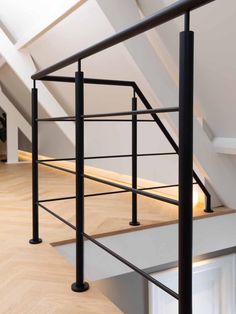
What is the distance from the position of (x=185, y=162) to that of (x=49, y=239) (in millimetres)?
1166

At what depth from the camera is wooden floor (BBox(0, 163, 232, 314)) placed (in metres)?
1.14

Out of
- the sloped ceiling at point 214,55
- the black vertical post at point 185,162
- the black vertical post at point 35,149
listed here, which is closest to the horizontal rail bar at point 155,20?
the black vertical post at point 185,162

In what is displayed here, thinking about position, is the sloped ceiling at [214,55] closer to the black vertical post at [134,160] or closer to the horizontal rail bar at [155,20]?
the black vertical post at [134,160]

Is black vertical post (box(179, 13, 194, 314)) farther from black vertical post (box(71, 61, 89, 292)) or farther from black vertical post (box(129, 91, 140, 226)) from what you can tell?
black vertical post (box(129, 91, 140, 226))

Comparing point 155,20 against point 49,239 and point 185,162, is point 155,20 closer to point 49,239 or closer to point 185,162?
point 185,162

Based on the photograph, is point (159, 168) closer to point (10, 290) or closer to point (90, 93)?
point (90, 93)

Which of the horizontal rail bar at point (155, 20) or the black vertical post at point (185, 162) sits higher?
the horizontal rail bar at point (155, 20)

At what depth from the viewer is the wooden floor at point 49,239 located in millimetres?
1145

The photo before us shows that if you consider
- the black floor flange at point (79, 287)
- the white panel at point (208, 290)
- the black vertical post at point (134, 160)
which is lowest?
the white panel at point (208, 290)

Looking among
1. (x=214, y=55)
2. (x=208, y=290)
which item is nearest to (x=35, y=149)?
(x=214, y=55)

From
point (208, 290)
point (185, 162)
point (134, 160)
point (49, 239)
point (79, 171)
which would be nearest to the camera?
point (185, 162)

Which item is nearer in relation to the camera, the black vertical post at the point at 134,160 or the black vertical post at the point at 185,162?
the black vertical post at the point at 185,162

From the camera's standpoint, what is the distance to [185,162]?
73 cm

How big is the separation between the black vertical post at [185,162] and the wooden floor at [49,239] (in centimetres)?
44
